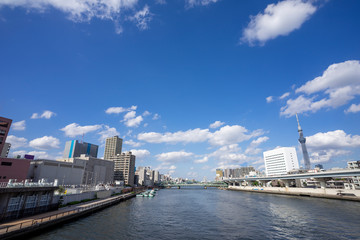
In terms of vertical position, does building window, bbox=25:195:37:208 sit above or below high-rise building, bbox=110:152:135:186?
below

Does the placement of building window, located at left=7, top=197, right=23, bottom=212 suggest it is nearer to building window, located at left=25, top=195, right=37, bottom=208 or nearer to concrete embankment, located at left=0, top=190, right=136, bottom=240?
building window, located at left=25, top=195, right=37, bottom=208

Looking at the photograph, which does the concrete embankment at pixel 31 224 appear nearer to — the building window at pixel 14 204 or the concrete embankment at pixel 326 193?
the building window at pixel 14 204

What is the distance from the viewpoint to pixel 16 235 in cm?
2375

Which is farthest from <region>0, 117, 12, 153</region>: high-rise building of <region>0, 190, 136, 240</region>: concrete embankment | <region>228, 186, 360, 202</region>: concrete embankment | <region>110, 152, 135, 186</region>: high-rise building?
<region>110, 152, 135, 186</region>: high-rise building

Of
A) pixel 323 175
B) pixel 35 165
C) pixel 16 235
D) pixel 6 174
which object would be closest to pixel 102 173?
pixel 35 165

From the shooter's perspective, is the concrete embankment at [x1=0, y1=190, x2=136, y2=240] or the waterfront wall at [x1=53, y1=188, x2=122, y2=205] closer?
the concrete embankment at [x1=0, y1=190, x2=136, y2=240]

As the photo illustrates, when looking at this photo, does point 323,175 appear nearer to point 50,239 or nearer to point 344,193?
point 344,193

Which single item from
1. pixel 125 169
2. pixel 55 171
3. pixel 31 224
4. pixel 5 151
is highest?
pixel 5 151

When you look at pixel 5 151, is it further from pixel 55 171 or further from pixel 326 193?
pixel 326 193

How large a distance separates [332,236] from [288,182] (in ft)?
363

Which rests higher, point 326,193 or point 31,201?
point 31,201

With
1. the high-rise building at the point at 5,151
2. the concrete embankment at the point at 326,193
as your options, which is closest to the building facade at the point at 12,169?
the high-rise building at the point at 5,151

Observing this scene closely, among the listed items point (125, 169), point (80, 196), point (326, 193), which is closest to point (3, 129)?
point (80, 196)

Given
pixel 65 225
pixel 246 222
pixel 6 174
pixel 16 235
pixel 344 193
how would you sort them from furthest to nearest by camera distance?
pixel 344 193 < pixel 6 174 < pixel 246 222 < pixel 65 225 < pixel 16 235
